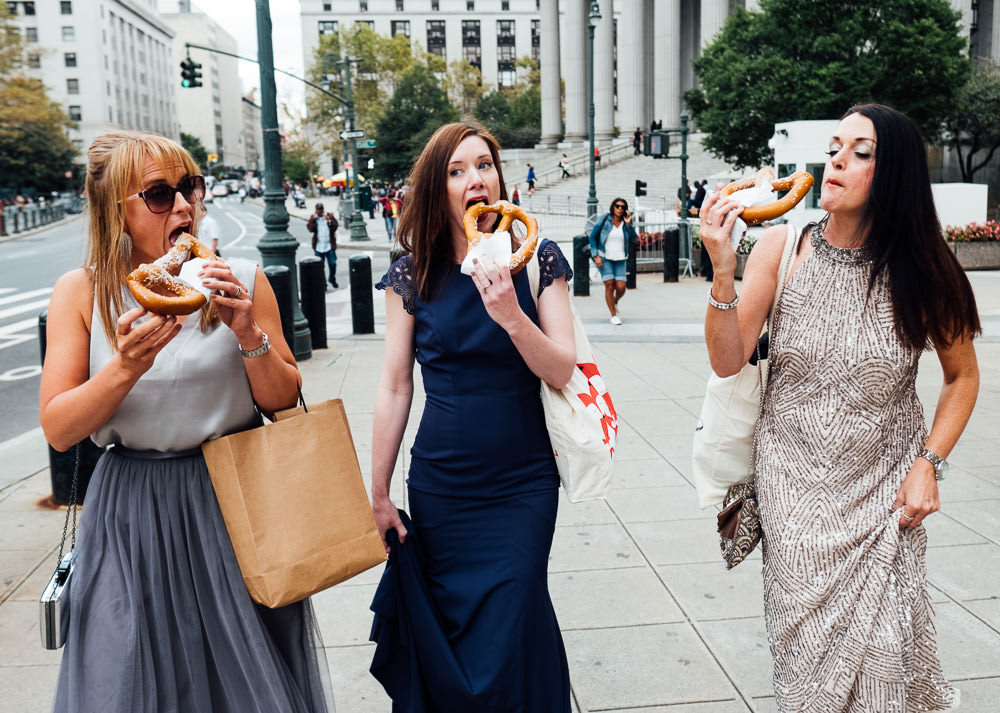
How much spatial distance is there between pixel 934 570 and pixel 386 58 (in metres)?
92.4

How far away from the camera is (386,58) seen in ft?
300

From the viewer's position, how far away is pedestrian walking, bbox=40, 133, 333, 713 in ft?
7.64

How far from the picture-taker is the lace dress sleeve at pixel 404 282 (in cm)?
286

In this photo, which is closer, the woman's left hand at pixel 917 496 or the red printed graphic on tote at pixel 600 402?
the woman's left hand at pixel 917 496

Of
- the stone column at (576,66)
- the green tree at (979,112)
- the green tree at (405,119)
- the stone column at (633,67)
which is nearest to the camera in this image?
the green tree at (979,112)

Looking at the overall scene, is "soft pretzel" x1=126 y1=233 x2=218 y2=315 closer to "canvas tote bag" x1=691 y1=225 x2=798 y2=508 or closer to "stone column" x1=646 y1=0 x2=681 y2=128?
"canvas tote bag" x1=691 y1=225 x2=798 y2=508

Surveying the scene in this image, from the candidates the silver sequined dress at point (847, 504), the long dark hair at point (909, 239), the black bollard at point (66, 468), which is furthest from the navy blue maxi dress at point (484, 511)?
the black bollard at point (66, 468)

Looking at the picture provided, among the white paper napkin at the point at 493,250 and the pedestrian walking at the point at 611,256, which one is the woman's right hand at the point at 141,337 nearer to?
the white paper napkin at the point at 493,250

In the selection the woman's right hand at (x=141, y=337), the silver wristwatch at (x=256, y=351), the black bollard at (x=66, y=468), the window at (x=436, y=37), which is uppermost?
the window at (x=436, y=37)

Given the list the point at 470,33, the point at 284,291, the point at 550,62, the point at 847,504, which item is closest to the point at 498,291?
the point at 847,504

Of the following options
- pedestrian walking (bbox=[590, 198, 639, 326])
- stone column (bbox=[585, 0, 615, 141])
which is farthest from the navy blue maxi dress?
stone column (bbox=[585, 0, 615, 141])

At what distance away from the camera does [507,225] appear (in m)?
2.67

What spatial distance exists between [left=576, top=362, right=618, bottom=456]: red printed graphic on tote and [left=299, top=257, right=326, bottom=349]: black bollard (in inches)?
362

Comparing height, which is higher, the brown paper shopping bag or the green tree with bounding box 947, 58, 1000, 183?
the green tree with bounding box 947, 58, 1000, 183
